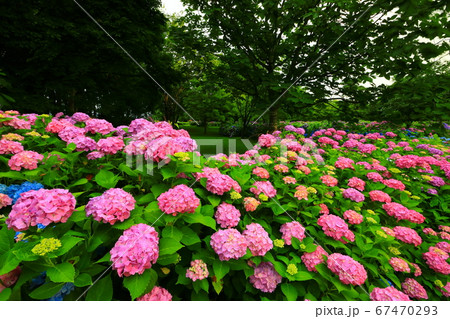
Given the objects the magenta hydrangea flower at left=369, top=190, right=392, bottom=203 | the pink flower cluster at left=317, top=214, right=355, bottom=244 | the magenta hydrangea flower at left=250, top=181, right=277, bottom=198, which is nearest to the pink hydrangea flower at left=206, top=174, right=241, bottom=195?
the magenta hydrangea flower at left=250, top=181, right=277, bottom=198

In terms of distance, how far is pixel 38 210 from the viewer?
1126 millimetres

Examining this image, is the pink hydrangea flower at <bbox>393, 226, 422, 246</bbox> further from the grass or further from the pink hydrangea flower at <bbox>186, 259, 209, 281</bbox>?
the grass

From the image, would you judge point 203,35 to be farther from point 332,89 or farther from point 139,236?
point 139,236

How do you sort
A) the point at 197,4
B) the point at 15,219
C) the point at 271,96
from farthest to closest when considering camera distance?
1. the point at 197,4
2. the point at 271,96
3. the point at 15,219

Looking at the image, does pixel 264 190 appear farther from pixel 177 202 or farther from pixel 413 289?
pixel 413 289

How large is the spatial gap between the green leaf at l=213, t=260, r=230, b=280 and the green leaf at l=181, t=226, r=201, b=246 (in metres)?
0.21

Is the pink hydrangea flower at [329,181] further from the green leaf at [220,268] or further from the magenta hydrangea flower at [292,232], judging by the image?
the green leaf at [220,268]

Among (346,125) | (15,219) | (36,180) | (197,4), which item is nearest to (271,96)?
(346,125)

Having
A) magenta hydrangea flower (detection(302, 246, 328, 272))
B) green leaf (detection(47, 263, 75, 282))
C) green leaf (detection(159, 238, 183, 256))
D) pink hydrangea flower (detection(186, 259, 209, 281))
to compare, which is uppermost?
green leaf (detection(159, 238, 183, 256))

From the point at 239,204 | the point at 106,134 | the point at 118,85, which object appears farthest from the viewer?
the point at 118,85

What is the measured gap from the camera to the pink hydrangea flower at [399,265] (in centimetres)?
175

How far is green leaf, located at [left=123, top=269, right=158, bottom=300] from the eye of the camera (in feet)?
3.40

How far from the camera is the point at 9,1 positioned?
5.63 metres

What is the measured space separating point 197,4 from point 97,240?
6441 mm
